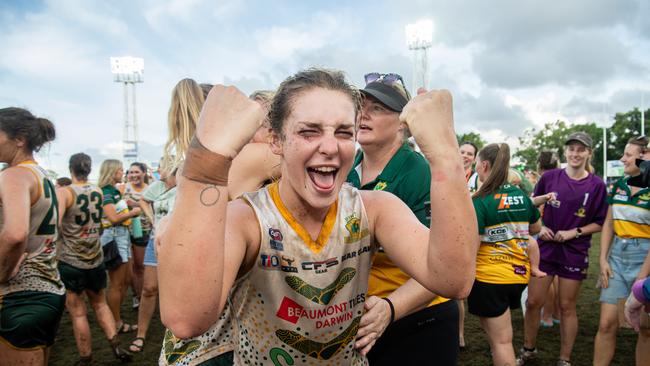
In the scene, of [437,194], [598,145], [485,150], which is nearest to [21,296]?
[437,194]

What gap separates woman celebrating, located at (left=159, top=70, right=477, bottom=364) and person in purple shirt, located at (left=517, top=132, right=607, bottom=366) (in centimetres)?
377

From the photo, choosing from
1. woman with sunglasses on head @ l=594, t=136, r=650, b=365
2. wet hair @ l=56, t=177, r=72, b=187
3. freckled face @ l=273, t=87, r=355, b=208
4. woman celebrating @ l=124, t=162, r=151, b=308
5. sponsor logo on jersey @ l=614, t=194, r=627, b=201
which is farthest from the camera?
wet hair @ l=56, t=177, r=72, b=187

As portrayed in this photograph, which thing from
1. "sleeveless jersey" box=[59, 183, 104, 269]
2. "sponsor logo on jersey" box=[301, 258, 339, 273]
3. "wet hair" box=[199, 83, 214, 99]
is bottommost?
"sleeveless jersey" box=[59, 183, 104, 269]

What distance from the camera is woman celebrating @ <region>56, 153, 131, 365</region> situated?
4926 millimetres

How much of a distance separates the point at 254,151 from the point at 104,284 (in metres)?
4.16

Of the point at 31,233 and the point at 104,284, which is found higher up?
the point at 31,233

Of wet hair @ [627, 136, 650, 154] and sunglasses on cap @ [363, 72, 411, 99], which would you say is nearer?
sunglasses on cap @ [363, 72, 411, 99]

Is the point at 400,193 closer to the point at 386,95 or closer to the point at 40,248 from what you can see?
the point at 386,95

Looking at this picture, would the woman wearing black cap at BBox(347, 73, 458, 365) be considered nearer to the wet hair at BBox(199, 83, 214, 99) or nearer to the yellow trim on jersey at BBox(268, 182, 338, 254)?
the yellow trim on jersey at BBox(268, 182, 338, 254)

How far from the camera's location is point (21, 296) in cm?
330

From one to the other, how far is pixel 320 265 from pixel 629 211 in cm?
416

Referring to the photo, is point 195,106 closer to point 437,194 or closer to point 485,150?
point 437,194

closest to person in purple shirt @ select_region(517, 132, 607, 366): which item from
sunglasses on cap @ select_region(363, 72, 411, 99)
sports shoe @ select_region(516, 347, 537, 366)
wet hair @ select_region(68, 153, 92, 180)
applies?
sports shoe @ select_region(516, 347, 537, 366)

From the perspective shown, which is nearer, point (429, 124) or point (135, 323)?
point (429, 124)
